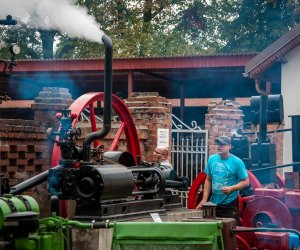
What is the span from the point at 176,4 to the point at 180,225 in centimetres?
2629

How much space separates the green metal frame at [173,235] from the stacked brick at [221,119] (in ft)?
28.1

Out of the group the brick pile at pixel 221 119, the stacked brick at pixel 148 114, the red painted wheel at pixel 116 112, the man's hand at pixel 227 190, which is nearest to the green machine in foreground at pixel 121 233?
the man's hand at pixel 227 190

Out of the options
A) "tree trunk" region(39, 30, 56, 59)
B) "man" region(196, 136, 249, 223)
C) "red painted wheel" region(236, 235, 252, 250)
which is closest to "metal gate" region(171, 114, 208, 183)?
"man" region(196, 136, 249, 223)

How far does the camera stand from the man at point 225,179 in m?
7.61

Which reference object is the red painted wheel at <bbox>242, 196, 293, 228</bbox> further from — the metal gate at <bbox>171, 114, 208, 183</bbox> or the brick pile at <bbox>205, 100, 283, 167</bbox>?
the brick pile at <bbox>205, 100, 283, 167</bbox>

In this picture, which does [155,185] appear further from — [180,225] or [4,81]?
[4,81]

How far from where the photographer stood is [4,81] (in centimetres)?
1872

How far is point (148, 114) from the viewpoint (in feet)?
37.5

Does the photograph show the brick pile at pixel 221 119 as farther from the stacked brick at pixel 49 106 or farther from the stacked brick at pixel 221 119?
the stacked brick at pixel 49 106

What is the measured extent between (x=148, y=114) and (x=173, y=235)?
7.35 meters

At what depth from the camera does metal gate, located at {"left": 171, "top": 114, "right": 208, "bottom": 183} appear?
1259cm

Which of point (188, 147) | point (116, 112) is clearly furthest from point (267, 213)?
point (188, 147)

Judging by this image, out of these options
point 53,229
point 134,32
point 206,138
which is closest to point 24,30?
point 134,32

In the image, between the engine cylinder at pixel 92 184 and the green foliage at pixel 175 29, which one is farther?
the green foliage at pixel 175 29
